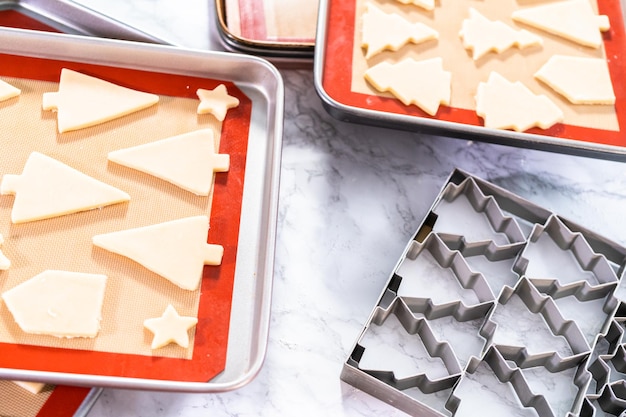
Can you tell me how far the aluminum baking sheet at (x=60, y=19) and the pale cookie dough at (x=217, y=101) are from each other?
136 millimetres

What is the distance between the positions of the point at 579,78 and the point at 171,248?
2.35 feet

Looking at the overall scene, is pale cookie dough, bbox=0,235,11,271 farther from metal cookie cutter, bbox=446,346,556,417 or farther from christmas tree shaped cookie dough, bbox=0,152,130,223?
metal cookie cutter, bbox=446,346,556,417

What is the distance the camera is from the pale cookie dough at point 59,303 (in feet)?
2.79

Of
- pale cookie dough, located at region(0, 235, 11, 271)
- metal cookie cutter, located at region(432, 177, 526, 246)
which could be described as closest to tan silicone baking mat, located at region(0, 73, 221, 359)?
pale cookie dough, located at region(0, 235, 11, 271)

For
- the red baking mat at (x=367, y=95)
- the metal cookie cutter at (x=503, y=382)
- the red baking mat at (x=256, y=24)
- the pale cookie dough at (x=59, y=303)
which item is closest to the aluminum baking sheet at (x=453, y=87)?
the red baking mat at (x=367, y=95)

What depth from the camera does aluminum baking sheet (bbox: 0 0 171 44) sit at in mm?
1109

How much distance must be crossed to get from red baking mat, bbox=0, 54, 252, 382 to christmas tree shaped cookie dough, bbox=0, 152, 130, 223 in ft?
0.49

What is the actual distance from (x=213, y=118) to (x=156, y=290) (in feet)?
0.95

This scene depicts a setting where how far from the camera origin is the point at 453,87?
1.10 m

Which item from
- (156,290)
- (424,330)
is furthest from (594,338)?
(156,290)

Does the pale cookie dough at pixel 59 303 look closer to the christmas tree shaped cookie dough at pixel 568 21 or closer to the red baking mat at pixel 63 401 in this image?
the red baking mat at pixel 63 401

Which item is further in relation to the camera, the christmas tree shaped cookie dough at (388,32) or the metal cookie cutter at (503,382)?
the christmas tree shaped cookie dough at (388,32)

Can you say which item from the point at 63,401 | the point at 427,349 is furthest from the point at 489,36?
the point at 63,401

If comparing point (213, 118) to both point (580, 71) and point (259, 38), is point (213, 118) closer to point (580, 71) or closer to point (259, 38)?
point (259, 38)
